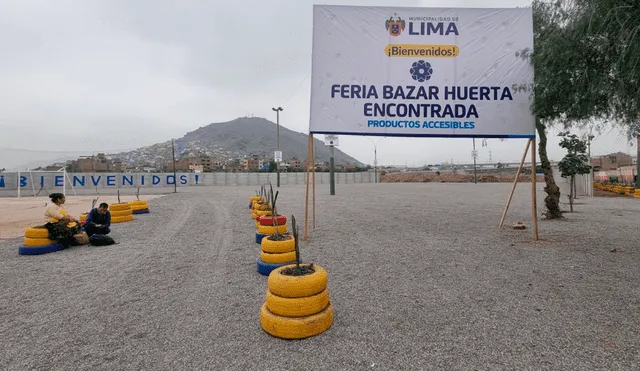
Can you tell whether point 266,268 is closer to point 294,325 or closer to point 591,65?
point 294,325

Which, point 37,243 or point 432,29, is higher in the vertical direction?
point 432,29

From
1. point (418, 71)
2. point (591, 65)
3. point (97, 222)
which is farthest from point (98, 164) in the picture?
point (591, 65)

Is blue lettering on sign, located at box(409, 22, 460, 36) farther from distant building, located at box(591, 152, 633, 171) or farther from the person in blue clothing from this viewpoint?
distant building, located at box(591, 152, 633, 171)

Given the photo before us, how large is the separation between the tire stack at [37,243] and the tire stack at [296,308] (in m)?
6.57

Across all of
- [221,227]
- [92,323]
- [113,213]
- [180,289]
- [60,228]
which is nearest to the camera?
[92,323]

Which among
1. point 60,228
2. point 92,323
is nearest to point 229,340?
point 92,323

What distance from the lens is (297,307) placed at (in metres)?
3.15

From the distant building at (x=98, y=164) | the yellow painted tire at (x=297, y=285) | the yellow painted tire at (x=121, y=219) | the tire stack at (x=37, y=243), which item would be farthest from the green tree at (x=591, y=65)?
the distant building at (x=98, y=164)

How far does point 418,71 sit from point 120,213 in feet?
37.3

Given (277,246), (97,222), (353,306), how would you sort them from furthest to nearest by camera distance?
(97,222) → (277,246) → (353,306)

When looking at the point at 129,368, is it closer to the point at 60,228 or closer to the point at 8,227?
the point at 60,228

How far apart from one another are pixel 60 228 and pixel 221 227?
3.98m

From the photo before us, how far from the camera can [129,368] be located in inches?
104

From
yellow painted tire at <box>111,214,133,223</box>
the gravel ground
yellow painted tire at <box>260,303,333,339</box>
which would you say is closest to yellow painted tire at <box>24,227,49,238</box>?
the gravel ground
